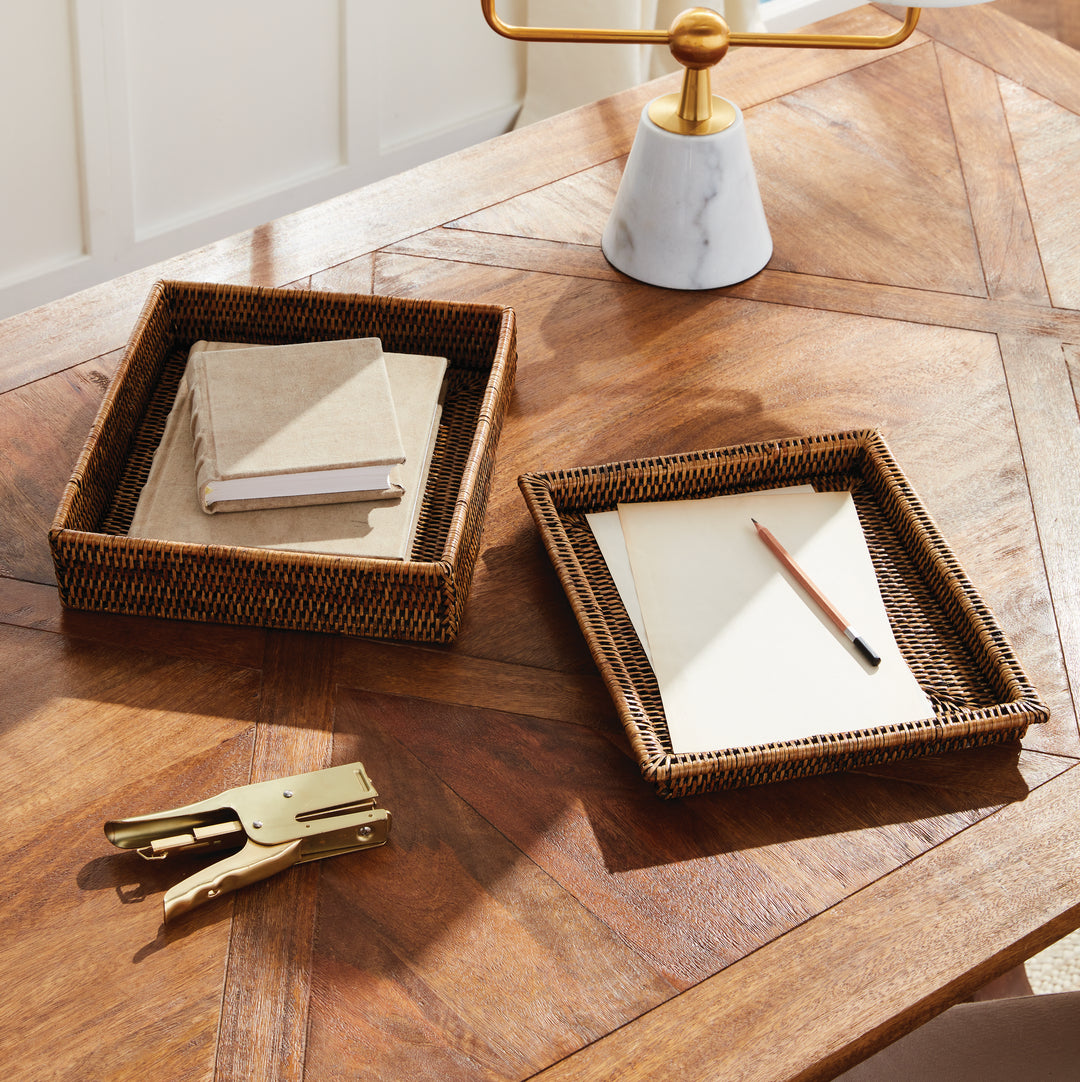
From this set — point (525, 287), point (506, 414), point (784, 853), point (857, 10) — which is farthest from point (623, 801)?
point (857, 10)

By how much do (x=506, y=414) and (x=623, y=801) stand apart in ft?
1.29

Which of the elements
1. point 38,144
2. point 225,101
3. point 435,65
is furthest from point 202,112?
point 435,65

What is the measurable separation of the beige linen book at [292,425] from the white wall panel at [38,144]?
124 centimetres

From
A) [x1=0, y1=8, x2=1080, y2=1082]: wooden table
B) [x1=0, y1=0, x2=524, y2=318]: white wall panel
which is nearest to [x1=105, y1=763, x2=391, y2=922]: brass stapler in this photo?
[x1=0, y1=8, x2=1080, y2=1082]: wooden table

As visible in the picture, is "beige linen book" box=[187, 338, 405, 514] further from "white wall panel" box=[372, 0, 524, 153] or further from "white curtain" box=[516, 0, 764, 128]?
"white curtain" box=[516, 0, 764, 128]

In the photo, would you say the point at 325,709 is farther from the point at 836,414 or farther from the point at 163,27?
the point at 163,27

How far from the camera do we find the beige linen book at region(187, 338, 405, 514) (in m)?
0.83

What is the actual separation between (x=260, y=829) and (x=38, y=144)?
5.55 ft

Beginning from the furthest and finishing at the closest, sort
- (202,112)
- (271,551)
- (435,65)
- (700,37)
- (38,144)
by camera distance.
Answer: (435,65)
(202,112)
(38,144)
(700,37)
(271,551)

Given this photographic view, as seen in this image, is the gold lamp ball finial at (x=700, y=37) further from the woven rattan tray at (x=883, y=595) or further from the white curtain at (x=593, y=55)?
the white curtain at (x=593, y=55)

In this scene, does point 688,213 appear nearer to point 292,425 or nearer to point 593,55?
point 292,425

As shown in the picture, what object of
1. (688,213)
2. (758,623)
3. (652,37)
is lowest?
(758,623)

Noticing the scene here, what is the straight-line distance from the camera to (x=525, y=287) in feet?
3.73

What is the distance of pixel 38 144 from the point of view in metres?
1.98
